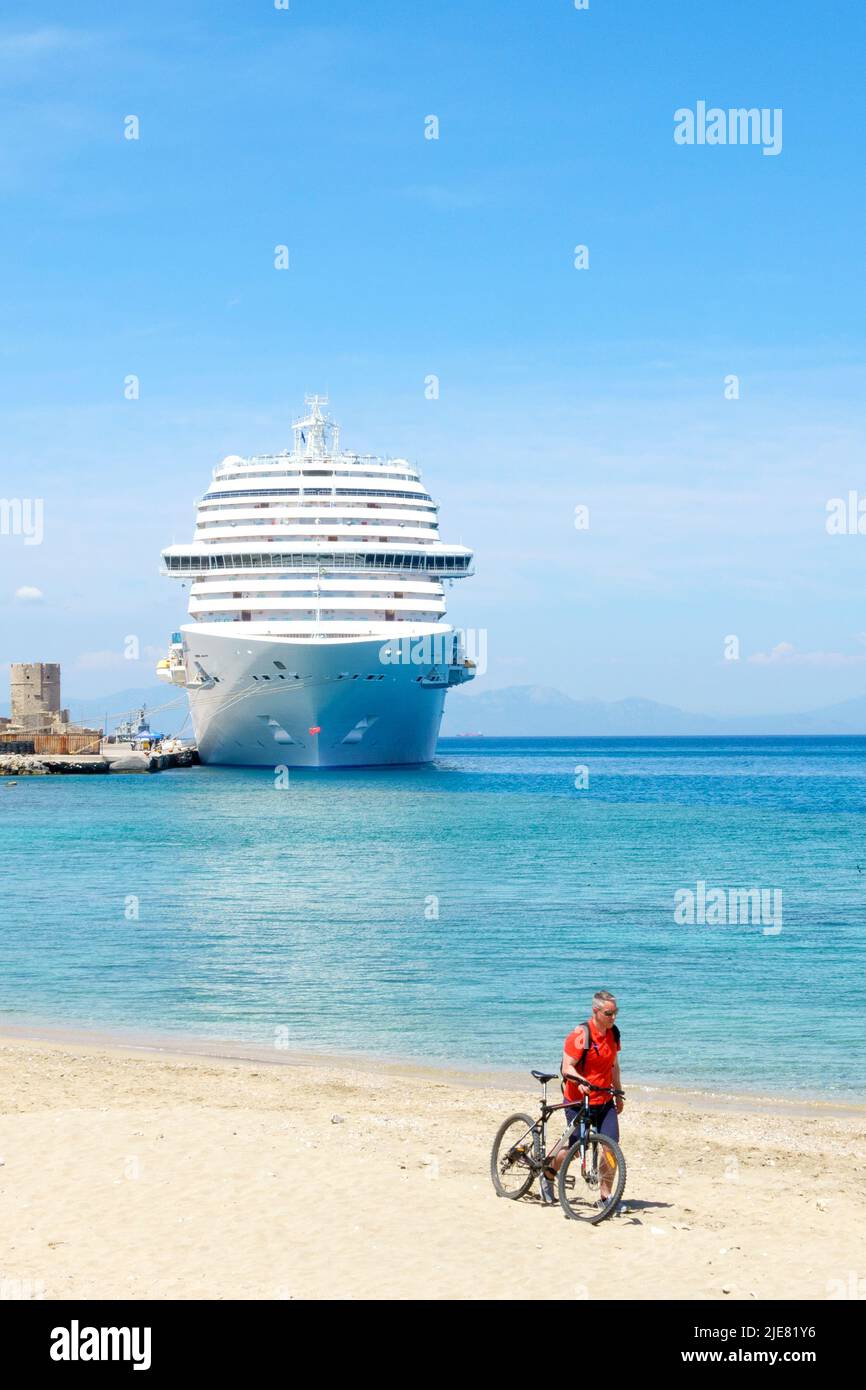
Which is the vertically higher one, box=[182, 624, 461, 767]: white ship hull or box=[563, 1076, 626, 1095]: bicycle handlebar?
box=[182, 624, 461, 767]: white ship hull

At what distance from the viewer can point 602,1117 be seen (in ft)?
33.9

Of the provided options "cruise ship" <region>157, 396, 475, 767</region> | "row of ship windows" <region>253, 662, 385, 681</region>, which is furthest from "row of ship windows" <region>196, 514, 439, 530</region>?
"row of ship windows" <region>253, 662, 385, 681</region>

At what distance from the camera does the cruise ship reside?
212ft

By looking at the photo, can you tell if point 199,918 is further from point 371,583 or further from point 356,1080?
point 371,583

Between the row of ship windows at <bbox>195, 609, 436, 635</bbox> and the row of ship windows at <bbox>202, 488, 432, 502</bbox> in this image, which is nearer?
the row of ship windows at <bbox>195, 609, 436, 635</bbox>

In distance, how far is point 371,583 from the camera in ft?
227

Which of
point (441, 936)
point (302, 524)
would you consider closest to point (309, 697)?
point (302, 524)

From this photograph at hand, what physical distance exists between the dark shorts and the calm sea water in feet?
17.0

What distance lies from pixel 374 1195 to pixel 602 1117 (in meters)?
1.78

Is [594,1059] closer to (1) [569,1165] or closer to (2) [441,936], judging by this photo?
(1) [569,1165]

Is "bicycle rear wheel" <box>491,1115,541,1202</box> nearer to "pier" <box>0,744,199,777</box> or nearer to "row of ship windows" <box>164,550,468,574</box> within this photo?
"row of ship windows" <box>164,550,468,574</box>

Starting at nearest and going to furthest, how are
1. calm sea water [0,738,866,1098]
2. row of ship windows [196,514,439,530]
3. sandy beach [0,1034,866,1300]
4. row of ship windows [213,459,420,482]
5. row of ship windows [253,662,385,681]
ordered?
sandy beach [0,1034,866,1300] < calm sea water [0,738,866,1098] < row of ship windows [253,662,385,681] < row of ship windows [196,514,439,530] < row of ship windows [213,459,420,482]
